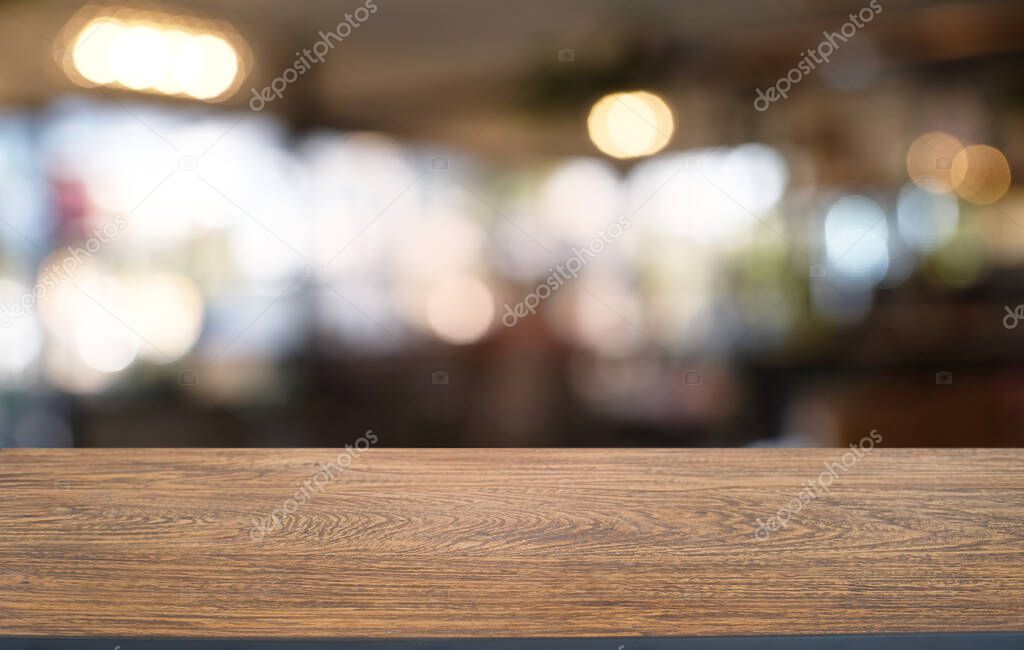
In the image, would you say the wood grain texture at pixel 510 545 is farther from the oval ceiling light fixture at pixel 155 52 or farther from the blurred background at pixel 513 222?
the oval ceiling light fixture at pixel 155 52

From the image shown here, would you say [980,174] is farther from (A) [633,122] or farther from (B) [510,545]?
(B) [510,545]

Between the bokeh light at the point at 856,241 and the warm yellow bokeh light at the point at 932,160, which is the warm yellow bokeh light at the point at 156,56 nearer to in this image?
the bokeh light at the point at 856,241

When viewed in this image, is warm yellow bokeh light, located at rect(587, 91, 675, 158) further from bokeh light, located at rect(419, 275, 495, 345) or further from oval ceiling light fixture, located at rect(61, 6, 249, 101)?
oval ceiling light fixture, located at rect(61, 6, 249, 101)

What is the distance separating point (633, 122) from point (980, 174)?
0.57m

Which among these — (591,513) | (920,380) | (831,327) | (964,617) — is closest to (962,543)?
(964,617)

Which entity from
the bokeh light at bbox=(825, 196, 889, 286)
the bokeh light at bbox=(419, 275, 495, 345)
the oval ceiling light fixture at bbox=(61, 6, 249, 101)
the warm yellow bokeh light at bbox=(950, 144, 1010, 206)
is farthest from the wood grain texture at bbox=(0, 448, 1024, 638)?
the oval ceiling light fixture at bbox=(61, 6, 249, 101)

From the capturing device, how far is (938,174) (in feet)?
4.69

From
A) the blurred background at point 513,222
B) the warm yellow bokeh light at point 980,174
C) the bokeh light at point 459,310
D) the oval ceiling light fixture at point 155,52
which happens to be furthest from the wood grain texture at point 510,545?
the oval ceiling light fixture at point 155,52

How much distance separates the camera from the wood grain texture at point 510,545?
4.22 ft

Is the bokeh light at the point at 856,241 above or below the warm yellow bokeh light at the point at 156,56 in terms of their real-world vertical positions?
below

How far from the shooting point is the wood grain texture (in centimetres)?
129

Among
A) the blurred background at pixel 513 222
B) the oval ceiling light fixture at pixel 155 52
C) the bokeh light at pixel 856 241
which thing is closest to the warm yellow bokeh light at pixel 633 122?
the blurred background at pixel 513 222

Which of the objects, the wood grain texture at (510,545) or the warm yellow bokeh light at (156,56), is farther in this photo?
the warm yellow bokeh light at (156,56)

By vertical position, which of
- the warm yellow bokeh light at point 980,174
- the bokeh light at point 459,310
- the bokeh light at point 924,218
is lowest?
the bokeh light at point 459,310
